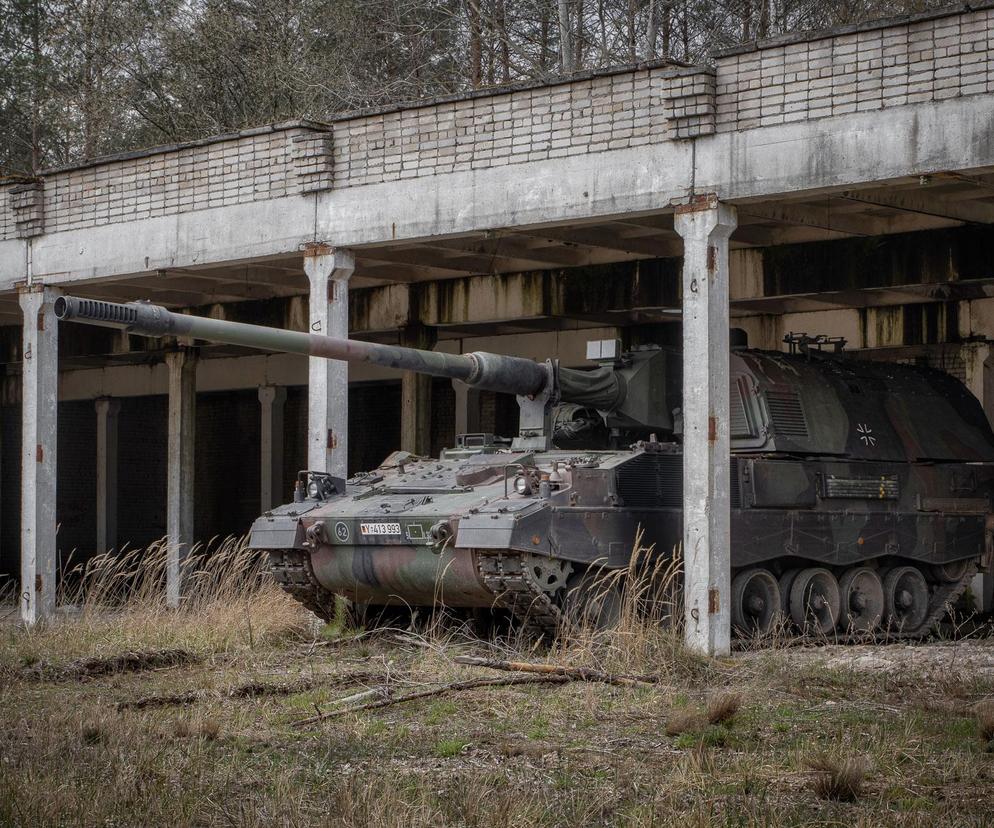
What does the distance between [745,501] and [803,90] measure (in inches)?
133

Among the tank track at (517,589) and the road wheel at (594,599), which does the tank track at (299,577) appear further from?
the road wheel at (594,599)

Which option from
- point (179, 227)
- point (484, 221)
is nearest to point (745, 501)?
A: point (484, 221)

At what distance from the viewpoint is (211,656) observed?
12.4 m

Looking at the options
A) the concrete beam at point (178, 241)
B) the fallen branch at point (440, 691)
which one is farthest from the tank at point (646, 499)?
the concrete beam at point (178, 241)

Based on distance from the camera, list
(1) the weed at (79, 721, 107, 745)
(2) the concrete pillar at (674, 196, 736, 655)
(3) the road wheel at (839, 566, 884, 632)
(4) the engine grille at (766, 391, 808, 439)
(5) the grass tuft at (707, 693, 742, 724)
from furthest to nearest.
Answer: (3) the road wheel at (839, 566, 884, 632)
(4) the engine grille at (766, 391, 808, 439)
(2) the concrete pillar at (674, 196, 736, 655)
(5) the grass tuft at (707, 693, 742, 724)
(1) the weed at (79, 721, 107, 745)

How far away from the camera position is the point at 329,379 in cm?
1493

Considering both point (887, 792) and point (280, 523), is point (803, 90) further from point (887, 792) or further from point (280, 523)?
point (887, 792)

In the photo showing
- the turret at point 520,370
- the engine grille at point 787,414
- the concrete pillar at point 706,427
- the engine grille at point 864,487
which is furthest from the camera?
the engine grille at point 864,487

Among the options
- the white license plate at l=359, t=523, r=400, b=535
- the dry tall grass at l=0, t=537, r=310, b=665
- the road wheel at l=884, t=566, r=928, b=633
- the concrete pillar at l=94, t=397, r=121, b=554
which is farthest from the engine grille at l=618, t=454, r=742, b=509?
the concrete pillar at l=94, t=397, r=121, b=554

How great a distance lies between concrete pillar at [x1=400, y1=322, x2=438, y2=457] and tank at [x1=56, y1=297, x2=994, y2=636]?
14.1 feet

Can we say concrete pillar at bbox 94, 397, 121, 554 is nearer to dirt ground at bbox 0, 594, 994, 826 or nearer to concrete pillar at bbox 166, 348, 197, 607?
concrete pillar at bbox 166, 348, 197, 607

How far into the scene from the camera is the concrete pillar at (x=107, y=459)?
2656cm

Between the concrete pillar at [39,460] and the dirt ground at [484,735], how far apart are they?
3.41 m

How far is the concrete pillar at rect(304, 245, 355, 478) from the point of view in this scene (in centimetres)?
1492
